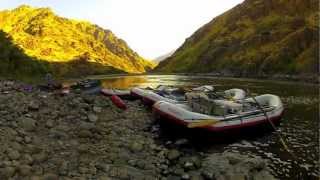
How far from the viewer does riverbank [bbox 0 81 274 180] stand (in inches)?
606

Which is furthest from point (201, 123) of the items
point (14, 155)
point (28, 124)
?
point (14, 155)

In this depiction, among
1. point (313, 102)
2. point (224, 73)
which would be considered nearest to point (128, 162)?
point (313, 102)

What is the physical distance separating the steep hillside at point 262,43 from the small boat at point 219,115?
211ft

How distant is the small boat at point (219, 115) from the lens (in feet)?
79.5

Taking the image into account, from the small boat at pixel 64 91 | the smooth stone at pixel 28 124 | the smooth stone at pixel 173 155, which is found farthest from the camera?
the small boat at pixel 64 91

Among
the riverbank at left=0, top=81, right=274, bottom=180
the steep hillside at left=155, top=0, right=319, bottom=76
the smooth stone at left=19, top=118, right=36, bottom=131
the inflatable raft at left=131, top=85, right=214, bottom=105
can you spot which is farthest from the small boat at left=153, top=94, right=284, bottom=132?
the steep hillside at left=155, top=0, right=319, bottom=76

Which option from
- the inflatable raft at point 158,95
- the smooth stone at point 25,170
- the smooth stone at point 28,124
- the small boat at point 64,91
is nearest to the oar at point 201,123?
the smooth stone at point 28,124

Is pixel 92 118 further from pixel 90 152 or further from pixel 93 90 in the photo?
pixel 93 90

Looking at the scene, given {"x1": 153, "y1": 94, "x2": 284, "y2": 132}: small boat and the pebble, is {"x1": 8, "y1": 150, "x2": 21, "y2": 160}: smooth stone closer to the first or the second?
the pebble

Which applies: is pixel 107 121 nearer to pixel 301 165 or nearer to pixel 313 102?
pixel 301 165

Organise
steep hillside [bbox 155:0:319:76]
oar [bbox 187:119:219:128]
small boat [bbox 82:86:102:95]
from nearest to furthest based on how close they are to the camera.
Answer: oar [bbox 187:119:219:128] < small boat [bbox 82:86:102:95] < steep hillside [bbox 155:0:319:76]

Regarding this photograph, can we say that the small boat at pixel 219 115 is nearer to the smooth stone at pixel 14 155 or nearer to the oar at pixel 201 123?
the oar at pixel 201 123

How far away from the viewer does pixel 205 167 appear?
60.5 ft

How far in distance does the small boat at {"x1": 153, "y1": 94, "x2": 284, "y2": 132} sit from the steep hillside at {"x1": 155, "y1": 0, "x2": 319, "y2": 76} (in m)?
64.3
